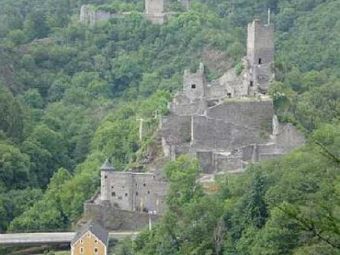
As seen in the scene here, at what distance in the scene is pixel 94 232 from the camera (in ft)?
119

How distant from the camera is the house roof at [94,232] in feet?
119

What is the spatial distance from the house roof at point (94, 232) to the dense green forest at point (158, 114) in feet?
3.45

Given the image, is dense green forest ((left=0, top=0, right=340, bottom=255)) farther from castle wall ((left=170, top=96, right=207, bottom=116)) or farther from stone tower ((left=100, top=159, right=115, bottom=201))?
stone tower ((left=100, top=159, right=115, bottom=201))

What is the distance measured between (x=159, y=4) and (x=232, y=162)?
126ft

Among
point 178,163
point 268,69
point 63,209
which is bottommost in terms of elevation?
point 63,209

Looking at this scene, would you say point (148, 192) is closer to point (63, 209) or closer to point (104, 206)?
point (104, 206)

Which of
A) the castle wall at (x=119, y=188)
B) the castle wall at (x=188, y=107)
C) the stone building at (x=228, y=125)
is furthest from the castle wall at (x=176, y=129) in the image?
the castle wall at (x=119, y=188)

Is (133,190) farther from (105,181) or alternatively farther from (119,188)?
(105,181)

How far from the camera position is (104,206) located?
124ft

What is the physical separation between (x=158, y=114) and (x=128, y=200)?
5.65 metres

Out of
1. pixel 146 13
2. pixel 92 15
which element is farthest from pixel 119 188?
pixel 92 15

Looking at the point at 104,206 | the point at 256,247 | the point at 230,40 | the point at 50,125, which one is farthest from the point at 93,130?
the point at 256,247

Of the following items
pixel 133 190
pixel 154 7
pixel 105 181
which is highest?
pixel 154 7

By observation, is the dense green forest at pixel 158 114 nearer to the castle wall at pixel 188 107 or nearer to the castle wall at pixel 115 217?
the castle wall at pixel 188 107
